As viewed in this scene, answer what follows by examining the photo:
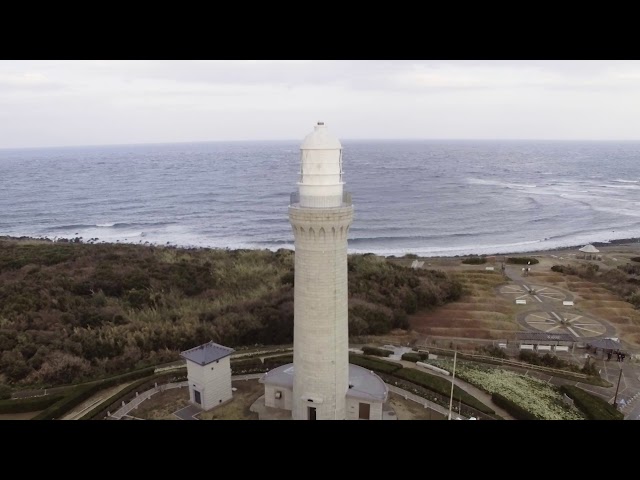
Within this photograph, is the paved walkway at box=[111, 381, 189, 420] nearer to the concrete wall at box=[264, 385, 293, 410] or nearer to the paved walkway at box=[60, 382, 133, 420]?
the paved walkway at box=[60, 382, 133, 420]

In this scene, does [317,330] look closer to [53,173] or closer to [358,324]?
[358,324]

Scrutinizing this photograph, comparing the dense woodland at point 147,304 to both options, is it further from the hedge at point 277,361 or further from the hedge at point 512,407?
the hedge at point 512,407

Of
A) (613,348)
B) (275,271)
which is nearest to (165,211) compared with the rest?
(275,271)

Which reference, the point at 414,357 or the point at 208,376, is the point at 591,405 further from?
the point at 208,376

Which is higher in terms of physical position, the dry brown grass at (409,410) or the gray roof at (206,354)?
the gray roof at (206,354)

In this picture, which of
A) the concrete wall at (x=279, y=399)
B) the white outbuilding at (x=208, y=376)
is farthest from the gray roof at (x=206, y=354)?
the concrete wall at (x=279, y=399)
